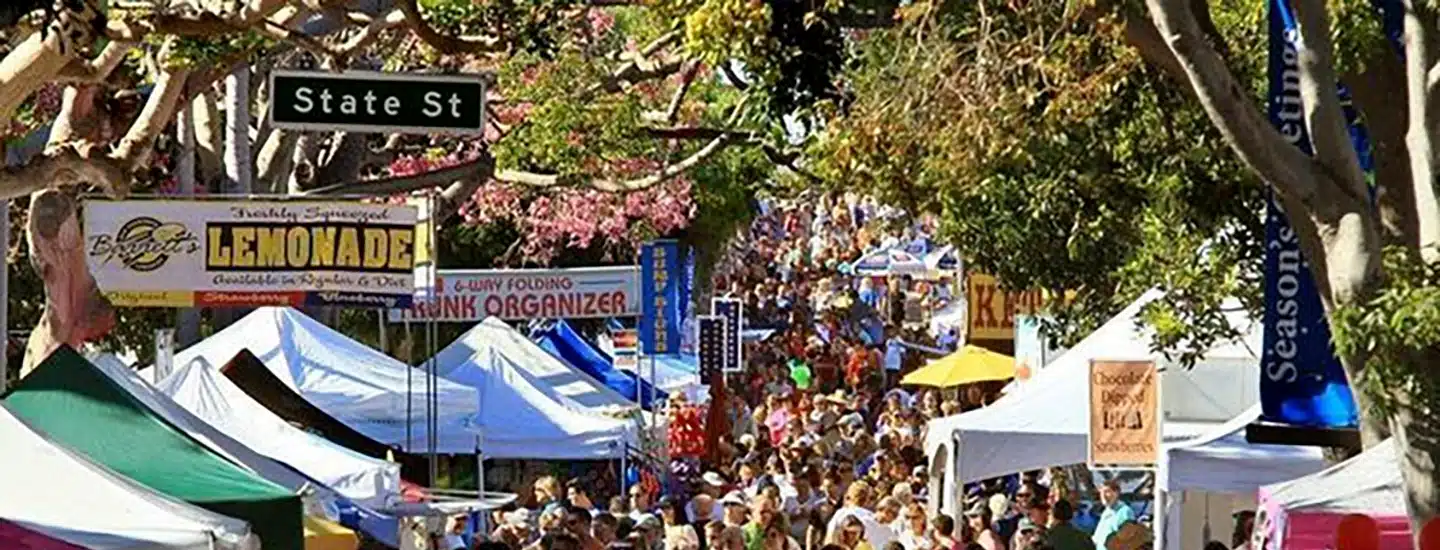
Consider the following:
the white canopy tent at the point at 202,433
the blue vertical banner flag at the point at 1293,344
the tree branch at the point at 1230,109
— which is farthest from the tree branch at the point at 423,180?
the tree branch at the point at 1230,109

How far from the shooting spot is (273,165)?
2503 cm

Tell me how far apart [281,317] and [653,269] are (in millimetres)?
8659

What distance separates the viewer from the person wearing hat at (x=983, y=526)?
20.8m

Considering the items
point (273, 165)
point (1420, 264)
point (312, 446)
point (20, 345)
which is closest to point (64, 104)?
point (312, 446)

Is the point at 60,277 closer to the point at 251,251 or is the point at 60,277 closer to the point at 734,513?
the point at 251,251

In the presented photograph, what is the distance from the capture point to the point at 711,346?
40.2 m

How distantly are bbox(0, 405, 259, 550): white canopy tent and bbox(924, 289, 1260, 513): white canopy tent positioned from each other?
8053 millimetres

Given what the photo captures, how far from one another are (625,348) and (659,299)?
6.84 metres

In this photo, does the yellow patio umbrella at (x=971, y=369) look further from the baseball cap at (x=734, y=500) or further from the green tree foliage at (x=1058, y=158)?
the green tree foliage at (x=1058, y=158)

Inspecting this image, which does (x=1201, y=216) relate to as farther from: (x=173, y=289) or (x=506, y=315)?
(x=506, y=315)

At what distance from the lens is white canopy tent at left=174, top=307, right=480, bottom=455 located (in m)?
25.6

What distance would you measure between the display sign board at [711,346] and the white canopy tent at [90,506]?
84.9ft

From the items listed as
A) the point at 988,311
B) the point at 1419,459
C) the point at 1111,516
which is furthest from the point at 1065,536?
the point at 988,311

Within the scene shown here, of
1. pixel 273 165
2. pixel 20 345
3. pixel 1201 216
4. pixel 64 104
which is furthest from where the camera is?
pixel 20 345
